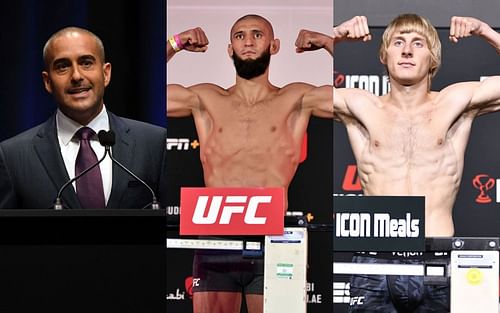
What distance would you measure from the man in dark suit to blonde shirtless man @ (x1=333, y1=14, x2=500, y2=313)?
3.67ft

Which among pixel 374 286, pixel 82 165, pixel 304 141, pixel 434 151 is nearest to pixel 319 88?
pixel 304 141

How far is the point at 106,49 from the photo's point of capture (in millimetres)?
4410

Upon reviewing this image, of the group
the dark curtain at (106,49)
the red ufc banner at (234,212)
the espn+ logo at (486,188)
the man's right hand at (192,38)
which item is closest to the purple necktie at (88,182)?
the dark curtain at (106,49)

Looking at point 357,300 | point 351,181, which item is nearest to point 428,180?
point 351,181

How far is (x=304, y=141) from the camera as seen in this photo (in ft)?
13.7

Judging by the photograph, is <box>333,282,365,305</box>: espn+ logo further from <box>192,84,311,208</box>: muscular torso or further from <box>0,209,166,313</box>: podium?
<box>0,209,166,313</box>: podium

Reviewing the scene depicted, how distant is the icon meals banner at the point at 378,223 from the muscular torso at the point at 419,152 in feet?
0.17

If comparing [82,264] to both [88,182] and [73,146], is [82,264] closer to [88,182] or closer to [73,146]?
[88,182]

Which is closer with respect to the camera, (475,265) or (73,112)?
(475,265)

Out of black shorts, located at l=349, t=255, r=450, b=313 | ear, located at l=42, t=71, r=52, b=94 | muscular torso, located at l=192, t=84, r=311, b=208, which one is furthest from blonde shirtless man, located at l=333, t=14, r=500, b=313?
ear, located at l=42, t=71, r=52, b=94

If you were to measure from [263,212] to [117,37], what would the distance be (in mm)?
1285

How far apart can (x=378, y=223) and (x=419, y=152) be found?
432mm

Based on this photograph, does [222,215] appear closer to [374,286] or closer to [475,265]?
[374,286]

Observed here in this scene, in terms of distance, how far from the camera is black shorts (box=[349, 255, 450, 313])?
4.13m
